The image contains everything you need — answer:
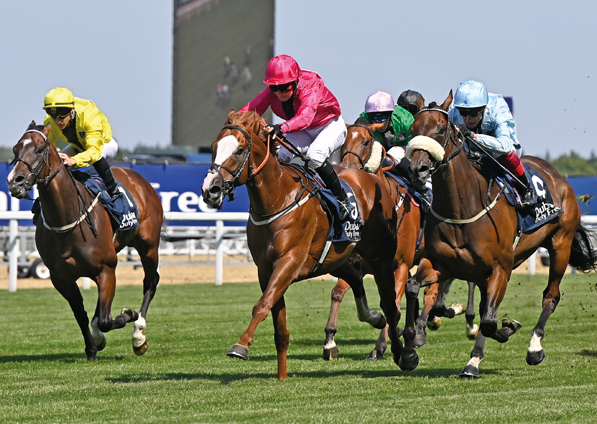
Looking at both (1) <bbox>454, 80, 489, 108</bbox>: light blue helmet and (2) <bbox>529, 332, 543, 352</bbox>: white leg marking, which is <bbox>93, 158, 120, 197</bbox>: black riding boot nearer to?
(1) <bbox>454, 80, 489, 108</bbox>: light blue helmet

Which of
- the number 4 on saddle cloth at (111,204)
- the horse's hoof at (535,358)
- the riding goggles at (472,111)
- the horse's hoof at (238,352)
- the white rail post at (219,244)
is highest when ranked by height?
the riding goggles at (472,111)

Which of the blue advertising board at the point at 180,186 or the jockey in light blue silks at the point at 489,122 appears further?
the blue advertising board at the point at 180,186

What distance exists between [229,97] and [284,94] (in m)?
15.2

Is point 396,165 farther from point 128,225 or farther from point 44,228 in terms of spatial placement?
point 44,228

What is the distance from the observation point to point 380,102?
8031 millimetres

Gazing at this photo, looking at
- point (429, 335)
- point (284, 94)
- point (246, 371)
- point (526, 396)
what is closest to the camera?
point (526, 396)

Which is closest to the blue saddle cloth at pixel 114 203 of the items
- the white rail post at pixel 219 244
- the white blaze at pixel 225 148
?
the white blaze at pixel 225 148

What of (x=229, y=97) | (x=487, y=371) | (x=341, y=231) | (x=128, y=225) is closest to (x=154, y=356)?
(x=128, y=225)

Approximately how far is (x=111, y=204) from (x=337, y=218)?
A: 2216 mm

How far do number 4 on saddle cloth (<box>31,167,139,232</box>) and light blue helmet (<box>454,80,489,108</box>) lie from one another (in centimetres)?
291

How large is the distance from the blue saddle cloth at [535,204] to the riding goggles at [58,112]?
3323 millimetres

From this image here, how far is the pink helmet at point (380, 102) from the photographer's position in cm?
801

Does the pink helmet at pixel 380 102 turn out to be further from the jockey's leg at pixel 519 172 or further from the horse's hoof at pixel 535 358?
the horse's hoof at pixel 535 358

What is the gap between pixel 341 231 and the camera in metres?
6.34
